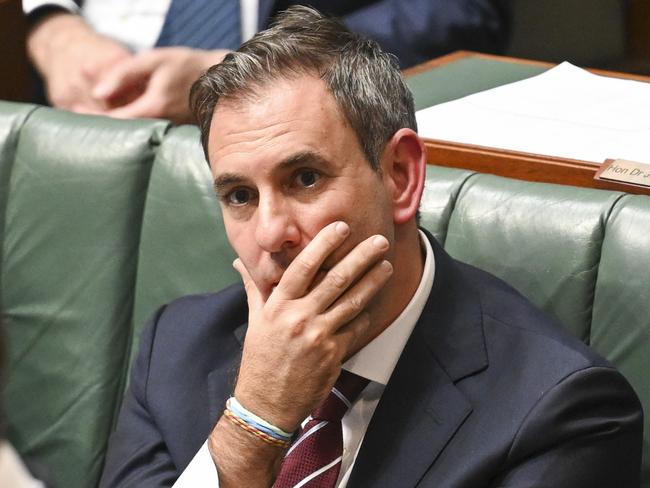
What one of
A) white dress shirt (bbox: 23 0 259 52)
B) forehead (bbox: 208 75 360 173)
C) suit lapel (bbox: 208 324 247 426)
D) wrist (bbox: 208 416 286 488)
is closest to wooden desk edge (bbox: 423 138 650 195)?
forehead (bbox: 208 75 360 173)

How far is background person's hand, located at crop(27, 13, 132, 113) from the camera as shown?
2.31m

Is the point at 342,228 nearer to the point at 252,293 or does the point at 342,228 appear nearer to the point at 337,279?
the point at 337,279

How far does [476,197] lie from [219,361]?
0.42m

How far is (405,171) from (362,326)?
0.67 feet

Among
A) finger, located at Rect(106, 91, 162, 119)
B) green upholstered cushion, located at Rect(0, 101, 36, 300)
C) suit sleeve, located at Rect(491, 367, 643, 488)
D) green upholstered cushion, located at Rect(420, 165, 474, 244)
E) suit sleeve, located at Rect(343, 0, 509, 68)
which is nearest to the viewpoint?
suit sleeve, located at Rect(491, 367, 643, 488)

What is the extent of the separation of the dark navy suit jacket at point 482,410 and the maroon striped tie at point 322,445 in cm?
4

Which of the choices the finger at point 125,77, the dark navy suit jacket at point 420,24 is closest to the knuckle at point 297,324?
the finger at point 125,77

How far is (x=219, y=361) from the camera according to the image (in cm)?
168

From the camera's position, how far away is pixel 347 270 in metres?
1.42

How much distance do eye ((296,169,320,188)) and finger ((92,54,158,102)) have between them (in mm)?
805

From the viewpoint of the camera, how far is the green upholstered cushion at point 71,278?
6.29ft

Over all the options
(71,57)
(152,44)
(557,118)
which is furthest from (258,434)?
(152,44)

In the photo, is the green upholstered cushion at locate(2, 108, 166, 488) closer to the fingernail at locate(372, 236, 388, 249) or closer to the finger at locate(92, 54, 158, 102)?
the finger at locate(92, 54, 158, 102)

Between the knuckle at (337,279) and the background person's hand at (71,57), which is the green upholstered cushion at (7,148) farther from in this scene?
the knuckle at (337,279)
